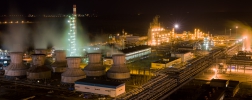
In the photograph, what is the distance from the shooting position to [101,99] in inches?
733

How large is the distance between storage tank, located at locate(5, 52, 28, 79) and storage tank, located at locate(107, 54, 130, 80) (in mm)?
8237

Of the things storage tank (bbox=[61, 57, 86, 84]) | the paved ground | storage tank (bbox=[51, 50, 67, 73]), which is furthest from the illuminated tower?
the paved ground

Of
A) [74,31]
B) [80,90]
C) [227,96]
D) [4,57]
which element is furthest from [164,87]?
[4,57]

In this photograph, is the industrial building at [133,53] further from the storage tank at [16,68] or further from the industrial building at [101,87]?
the industrial building at [101,87]

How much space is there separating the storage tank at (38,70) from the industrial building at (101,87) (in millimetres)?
5317

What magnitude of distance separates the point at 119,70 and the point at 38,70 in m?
7.24

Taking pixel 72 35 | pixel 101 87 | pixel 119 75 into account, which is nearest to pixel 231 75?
pixel 119 75

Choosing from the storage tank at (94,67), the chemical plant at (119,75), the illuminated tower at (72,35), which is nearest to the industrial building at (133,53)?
the chemical plant at (119,75)

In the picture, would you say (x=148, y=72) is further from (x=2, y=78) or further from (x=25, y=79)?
(x=2, y=78)

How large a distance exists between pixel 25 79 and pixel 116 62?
325 inches

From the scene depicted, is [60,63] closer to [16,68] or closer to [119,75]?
[16,68]

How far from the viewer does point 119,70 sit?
954 inches

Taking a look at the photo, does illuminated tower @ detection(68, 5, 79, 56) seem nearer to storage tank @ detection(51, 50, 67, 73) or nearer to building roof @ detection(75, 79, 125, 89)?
storage tank @ detection(51, 50, 67, 73)

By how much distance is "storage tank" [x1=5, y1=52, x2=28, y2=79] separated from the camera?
2531 cm
